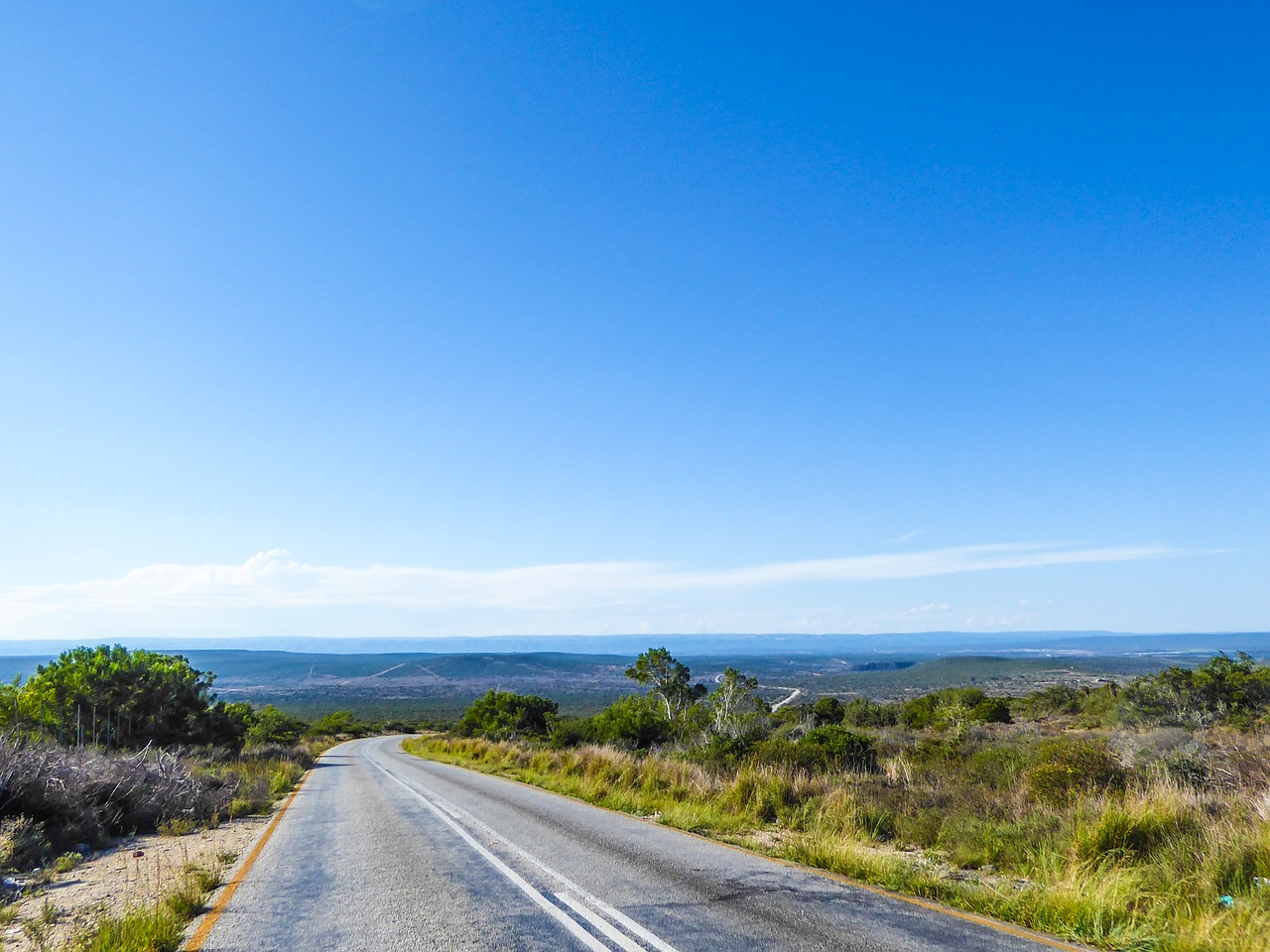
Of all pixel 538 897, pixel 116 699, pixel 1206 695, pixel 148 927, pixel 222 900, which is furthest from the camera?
pixel 116 699

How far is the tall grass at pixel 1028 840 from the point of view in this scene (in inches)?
248

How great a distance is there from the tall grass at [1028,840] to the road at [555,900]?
0.69m

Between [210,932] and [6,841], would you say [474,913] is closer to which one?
[210,932]

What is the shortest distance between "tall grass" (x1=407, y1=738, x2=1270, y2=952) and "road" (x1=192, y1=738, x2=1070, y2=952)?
69 centimetres

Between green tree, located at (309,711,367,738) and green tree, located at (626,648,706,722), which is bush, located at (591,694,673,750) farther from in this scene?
green tree, located at (309,711,367,738)

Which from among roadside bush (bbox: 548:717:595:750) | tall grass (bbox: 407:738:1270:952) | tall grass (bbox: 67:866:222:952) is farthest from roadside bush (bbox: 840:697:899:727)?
tall grass (bbox: 67:866:222:952)

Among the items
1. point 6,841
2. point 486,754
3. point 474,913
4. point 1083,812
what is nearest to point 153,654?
point 486,754

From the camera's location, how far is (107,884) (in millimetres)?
9094

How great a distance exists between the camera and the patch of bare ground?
22.6 feet

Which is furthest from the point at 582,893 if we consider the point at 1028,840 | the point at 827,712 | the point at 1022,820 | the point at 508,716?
the point at 508,716

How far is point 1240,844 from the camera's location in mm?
7277

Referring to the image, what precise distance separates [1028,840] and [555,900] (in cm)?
615

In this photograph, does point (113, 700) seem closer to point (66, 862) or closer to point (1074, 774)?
point (66, 862)

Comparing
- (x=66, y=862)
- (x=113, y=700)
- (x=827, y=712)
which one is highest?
(x=66, y=862)
